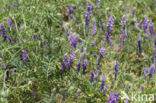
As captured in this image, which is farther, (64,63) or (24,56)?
(24,56)

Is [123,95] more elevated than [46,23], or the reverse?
[46,23]

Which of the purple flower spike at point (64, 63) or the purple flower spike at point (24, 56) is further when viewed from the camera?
the purple flower spike at point (24, 56)

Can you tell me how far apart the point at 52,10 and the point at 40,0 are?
14 centimetres

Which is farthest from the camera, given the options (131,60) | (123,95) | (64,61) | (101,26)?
(131,60)

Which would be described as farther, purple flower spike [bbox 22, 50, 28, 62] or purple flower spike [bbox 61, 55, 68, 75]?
purple flower spike [bbox 22, 50, 28, 62]

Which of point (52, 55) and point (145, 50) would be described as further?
point (145, 50)

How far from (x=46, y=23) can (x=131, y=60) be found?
54.5 inches

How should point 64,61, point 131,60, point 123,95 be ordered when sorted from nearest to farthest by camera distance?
point 64,61 < point 123,95 < point 131,60

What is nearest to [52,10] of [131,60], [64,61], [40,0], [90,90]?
[40,0]

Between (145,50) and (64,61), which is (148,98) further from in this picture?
(145,50)

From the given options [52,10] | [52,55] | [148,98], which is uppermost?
[52,10]

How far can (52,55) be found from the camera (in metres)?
2.35

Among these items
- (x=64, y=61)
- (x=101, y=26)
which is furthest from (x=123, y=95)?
(x=101, y=26)

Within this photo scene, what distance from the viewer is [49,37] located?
7.75ft
